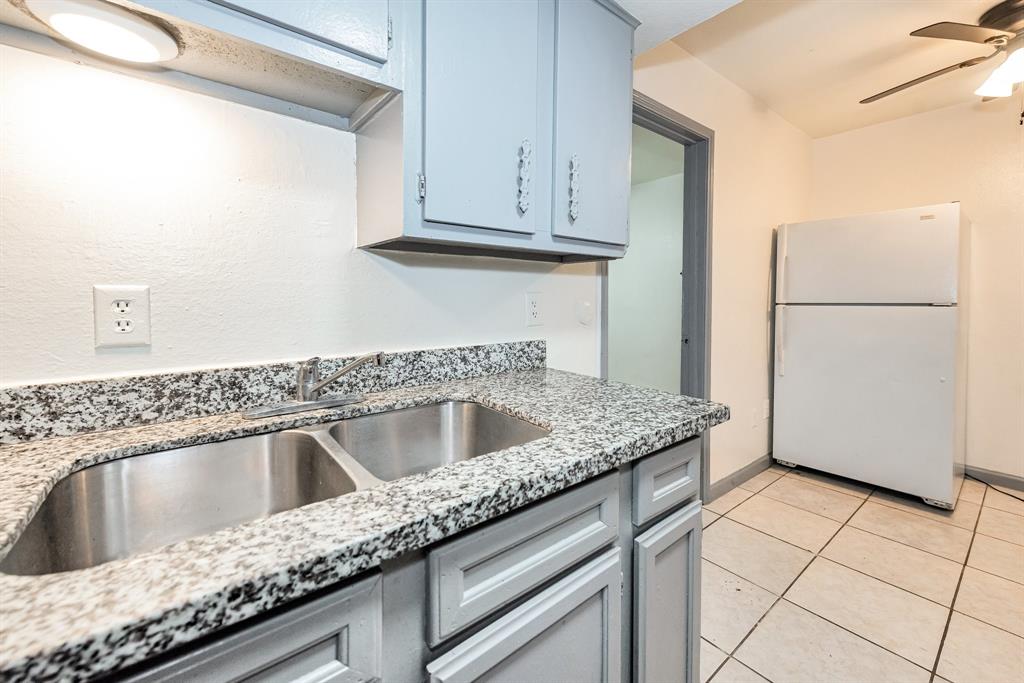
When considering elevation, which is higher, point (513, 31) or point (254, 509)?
point (513, 31)

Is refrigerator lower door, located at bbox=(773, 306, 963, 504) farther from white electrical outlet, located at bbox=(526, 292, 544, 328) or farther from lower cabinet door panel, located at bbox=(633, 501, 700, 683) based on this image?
lower cabinet door panel, located at bbox=(633, 501, 700, 683)

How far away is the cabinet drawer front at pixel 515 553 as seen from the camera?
1.89ft

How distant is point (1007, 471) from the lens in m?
2.60

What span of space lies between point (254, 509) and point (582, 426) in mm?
673

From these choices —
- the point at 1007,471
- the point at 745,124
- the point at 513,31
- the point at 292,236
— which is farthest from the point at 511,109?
the point at 1007,471

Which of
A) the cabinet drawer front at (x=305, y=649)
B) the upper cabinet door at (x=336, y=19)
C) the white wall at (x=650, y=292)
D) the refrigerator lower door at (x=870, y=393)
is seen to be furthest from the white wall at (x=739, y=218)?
the cabinet drawer front at (x=305, y=649)

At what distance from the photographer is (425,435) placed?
1107 mm

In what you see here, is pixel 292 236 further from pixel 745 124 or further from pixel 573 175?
pixel 745 124

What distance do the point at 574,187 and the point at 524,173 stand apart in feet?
0.61

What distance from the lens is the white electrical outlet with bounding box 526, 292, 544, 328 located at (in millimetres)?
1530

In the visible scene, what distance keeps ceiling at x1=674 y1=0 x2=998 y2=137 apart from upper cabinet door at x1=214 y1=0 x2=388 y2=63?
5.50 ft

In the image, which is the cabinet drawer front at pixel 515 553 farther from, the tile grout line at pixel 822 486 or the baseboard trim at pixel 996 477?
the baseboard trim at pixel 996 477

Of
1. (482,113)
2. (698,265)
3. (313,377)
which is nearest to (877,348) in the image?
(698,265)

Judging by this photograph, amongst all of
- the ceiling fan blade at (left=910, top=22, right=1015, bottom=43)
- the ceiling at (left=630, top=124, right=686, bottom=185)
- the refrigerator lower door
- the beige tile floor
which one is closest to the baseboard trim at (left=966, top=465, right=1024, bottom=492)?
the beige tile floor
